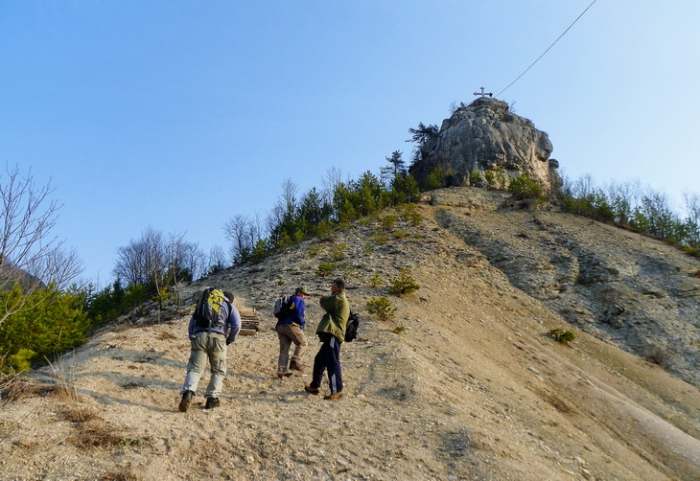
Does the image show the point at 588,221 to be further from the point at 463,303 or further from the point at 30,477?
the point at 30,477

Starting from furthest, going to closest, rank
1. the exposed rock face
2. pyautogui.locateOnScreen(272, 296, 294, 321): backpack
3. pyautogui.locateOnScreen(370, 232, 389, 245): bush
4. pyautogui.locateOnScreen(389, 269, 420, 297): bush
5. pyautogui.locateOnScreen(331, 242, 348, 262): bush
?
the exposed rock face
pyautogui.locateOnScreen(370, 232, 389, 245): bush
pyautogui.locateOnScreen(331, 242, 348, 262): bush
pyautogui.locateOnScreen(389, 269, 420, 297): bush
pyautogui.locateOnScreen(272, 296, 294, 321): backpack

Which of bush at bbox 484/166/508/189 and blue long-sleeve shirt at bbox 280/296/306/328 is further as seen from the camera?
bush at bbox 484/166/508/189

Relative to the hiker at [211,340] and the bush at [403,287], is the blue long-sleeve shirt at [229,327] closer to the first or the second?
the hiker at [211,340]

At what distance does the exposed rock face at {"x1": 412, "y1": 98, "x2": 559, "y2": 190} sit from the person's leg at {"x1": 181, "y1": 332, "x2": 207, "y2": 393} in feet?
102

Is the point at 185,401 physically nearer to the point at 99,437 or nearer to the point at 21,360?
the point at 99,437

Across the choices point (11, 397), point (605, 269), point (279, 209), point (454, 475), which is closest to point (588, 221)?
point (605, 269)

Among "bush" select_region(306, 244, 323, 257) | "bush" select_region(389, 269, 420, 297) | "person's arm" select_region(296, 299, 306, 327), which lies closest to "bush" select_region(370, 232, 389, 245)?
"bush" select_region(306, 244, 323, 257)

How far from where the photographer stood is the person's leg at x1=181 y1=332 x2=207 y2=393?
23.5ft

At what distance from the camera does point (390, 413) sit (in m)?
7.74

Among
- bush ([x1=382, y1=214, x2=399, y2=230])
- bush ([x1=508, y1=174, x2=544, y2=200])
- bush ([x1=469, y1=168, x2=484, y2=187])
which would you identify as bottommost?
bush ([x1=382, y1=214, x2=399, y2=230])

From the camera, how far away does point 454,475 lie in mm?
6043

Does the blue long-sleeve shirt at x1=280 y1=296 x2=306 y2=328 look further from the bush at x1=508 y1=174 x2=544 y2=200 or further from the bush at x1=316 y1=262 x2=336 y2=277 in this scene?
the bush at x1=508 y1=174 x2=544 y2=200

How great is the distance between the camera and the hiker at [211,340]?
726 centimetres

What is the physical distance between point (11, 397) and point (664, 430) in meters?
11.0
